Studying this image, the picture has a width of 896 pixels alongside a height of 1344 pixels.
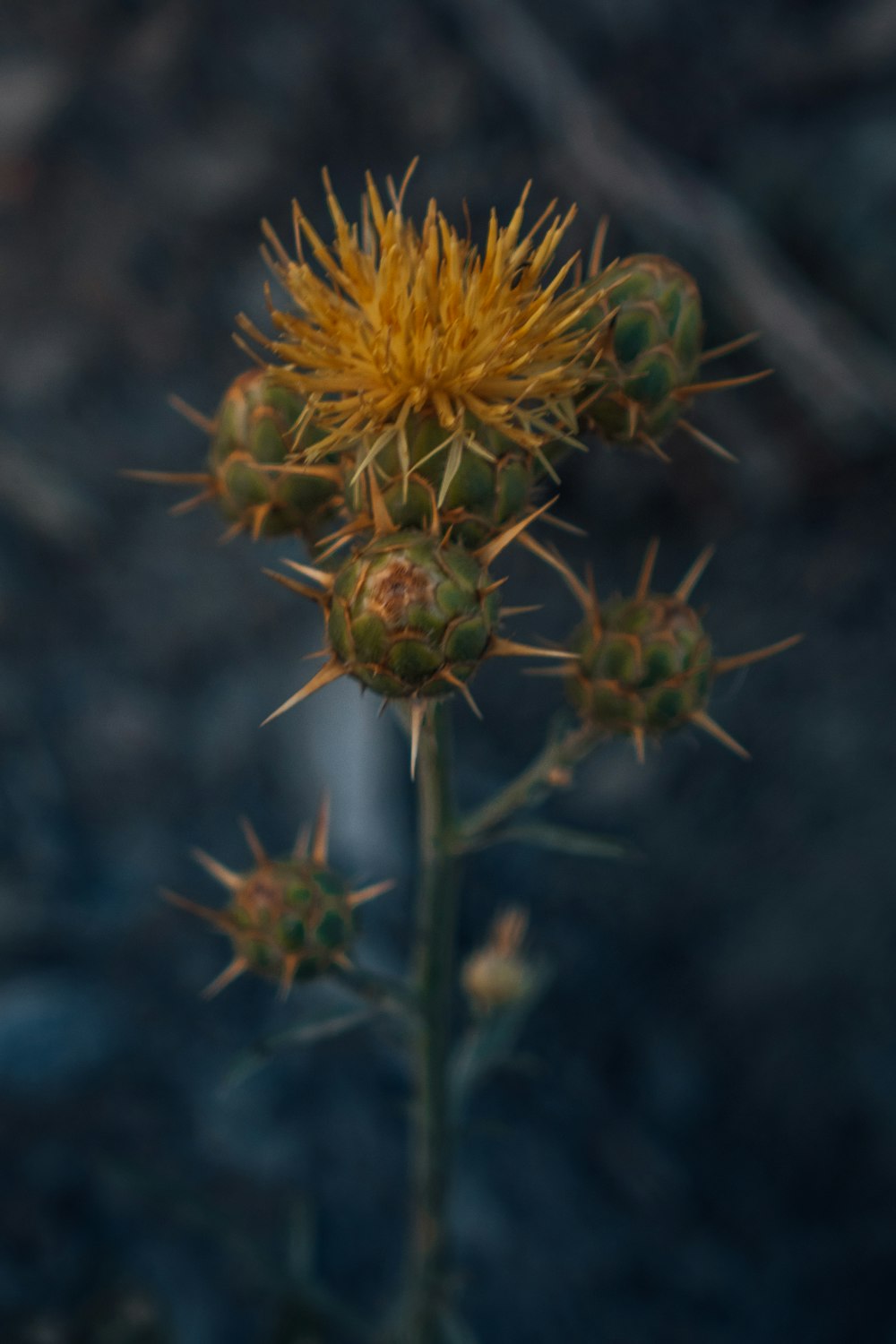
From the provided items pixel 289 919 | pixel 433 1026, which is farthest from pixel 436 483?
pixel 433 1026

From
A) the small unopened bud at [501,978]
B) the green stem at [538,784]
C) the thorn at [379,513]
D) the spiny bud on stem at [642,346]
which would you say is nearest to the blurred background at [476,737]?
Answer: the small unopened bud at [501,978]

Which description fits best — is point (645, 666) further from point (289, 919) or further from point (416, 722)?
point (289, 919)

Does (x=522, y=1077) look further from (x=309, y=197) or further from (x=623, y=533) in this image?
(x=309, y=197)

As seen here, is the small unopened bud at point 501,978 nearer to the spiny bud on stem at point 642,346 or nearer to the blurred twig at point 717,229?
the spiny bud on stem at point 642,346

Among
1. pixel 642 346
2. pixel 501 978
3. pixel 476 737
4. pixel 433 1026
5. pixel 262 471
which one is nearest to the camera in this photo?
pixel 642 346

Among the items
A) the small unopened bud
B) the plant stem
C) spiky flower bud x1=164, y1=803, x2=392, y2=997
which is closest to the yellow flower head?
the plant stem

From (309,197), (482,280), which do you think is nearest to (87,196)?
(309,197)

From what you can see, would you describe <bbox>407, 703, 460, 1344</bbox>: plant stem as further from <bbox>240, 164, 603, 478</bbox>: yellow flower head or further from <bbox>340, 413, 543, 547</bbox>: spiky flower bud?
<bbox>240, 164, 603, 478</bbox>: yellow flower head
